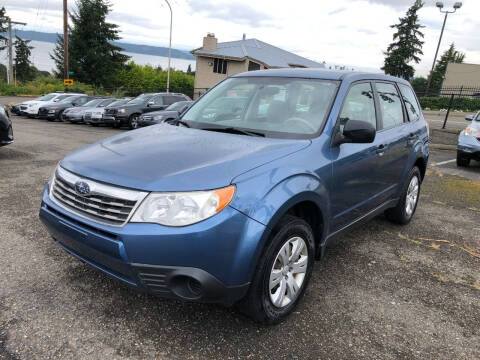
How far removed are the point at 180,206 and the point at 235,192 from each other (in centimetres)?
32

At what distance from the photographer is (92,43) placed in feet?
150

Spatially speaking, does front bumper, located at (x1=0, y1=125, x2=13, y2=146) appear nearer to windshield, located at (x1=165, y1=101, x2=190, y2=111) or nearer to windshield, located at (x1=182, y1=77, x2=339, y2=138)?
windshield, located at (x1=182, y1=77, x2=339, y2=138)

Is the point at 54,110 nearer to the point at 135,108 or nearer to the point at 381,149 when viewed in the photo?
the point at 135,108

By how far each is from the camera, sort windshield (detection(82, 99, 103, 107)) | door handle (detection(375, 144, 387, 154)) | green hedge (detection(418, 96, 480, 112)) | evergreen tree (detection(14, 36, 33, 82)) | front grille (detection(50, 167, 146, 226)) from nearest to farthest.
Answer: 1. front grille (detection(50, 167, 146, 226))
2. door handle (detection(375, 144, 387, 154))
3. windshield (detection(82, 99, 103, 107))
4. green hedge (detection(418, 96, 480, 112))
5. evergreen tree (detection(14, 36, 33, 82))

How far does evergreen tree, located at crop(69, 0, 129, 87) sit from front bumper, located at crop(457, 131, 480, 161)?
146 feet

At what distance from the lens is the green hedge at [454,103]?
100 feet

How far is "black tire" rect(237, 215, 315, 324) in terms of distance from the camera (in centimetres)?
239

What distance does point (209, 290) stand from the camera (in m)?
2.19

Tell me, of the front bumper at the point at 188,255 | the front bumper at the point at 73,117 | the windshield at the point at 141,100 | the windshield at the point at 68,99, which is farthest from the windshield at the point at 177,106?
the front bumper at the point at 188,255

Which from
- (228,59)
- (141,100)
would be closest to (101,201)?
(141,100)

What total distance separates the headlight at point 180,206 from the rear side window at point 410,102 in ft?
10.9

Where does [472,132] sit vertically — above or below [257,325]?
above

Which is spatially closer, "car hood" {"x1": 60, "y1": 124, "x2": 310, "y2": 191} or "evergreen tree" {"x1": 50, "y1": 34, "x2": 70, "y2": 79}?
"car hood" {"x1": 60, "y1": 124, "x2": 310, "y2": 191}

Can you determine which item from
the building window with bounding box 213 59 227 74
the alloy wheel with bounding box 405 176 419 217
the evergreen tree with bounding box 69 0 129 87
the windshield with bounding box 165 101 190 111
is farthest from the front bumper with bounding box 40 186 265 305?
the evergreen tree with bounding box 69 0 129 87
